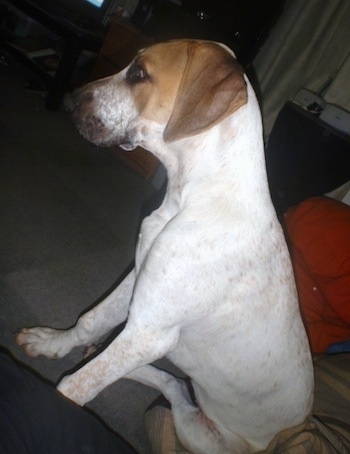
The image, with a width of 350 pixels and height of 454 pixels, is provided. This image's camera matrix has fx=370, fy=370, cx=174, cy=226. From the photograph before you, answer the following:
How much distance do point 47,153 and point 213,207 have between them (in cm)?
256

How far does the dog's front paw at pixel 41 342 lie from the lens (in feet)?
6.14

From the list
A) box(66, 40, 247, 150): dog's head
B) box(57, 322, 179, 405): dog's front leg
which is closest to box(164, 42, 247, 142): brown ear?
box(66, 40, 247, 150): dog's head

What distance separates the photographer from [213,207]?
138 centimetres

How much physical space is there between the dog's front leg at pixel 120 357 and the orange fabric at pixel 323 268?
968 millimetres

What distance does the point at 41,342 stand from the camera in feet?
6.19

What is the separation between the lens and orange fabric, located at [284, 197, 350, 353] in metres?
1.96

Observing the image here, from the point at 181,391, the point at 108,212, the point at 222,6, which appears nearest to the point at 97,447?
the point at 181,391

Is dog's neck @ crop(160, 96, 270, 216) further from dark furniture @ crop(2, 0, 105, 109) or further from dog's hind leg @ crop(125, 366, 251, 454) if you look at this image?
dark furniture @ crop(2, 0, 105, 109)

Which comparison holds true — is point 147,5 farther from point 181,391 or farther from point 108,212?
point 181,391

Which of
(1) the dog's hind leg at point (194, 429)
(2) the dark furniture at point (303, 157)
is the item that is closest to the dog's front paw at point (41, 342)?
(1) the dog's hind leg at point (194, 429)

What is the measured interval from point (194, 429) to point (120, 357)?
0.54 metres

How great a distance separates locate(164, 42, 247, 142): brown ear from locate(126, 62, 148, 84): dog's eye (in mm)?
179

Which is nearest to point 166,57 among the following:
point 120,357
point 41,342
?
point 120,357

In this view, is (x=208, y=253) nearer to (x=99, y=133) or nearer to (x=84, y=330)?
(x=99, y=133)
